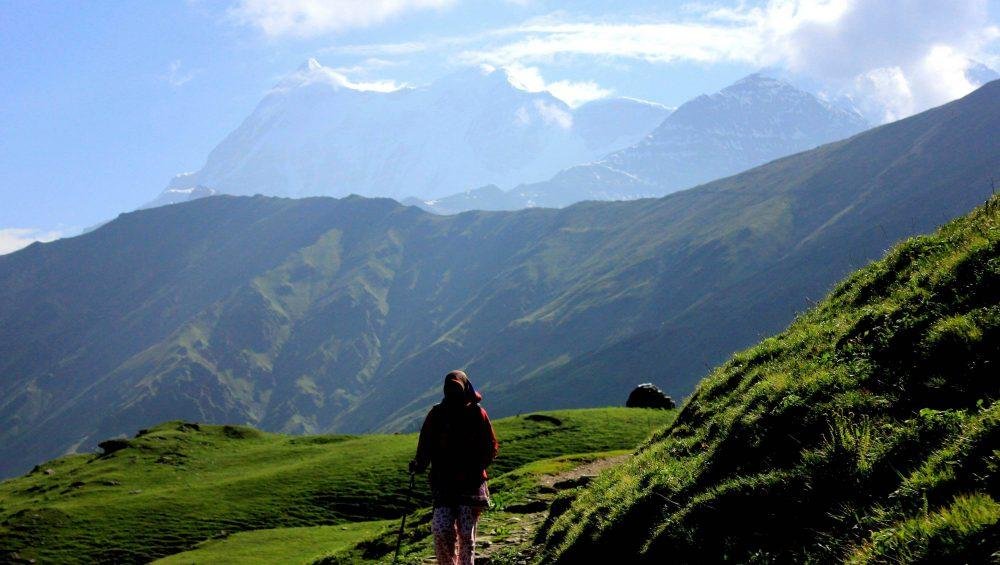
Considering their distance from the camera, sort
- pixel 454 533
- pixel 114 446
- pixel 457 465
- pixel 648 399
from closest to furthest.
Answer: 1. pixel 457 465
2. pixel 454 533
3. pixel 648 399
4. pixel 114 446

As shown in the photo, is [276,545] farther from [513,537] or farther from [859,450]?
[859,450]

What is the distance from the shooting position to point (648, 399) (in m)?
83.8

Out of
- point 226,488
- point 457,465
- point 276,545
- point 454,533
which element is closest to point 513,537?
point 454,533

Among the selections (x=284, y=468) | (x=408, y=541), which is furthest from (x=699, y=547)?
(x=284, y=468)

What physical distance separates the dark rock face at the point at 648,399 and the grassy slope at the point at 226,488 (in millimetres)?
7490

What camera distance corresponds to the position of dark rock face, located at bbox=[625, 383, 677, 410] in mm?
83125

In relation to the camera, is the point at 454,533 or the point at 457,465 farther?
the point at 454,533

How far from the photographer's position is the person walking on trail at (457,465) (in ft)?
50.3

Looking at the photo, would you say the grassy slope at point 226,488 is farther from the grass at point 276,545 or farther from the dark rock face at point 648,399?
the dark rock face at point 648,399

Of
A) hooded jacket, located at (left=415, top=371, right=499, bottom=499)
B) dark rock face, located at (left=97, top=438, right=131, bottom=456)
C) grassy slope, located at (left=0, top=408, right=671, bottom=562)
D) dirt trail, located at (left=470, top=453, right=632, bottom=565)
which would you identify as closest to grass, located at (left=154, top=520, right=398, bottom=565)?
grassy slope, located at (left=0, top=408, right=671, bottom=562)

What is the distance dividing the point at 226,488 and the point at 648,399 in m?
46.6

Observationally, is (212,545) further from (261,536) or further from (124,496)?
(124,496)

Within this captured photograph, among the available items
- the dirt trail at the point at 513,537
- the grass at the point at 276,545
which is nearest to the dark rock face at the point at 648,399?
the grass at the point at 276,545

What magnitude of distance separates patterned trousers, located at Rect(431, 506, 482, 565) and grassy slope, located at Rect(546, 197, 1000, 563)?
79.5 inches
